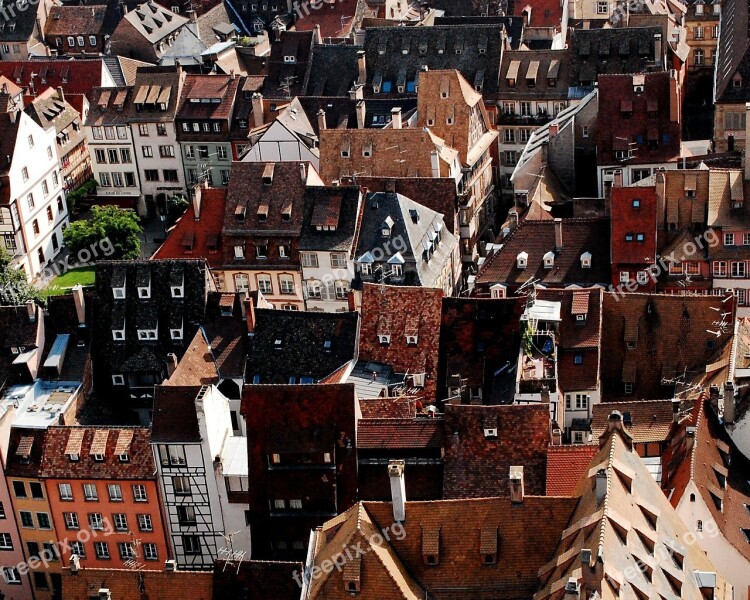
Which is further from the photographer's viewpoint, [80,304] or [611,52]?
[611,52]

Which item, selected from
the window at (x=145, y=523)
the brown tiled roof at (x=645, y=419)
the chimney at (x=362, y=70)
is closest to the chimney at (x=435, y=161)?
the chimney at (x=362, y=70)

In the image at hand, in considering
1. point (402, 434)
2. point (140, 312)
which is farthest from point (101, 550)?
point (402, 434)

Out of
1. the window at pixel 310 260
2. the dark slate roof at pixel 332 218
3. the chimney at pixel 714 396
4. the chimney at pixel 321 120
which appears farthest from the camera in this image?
the chimney at pixel 321 120

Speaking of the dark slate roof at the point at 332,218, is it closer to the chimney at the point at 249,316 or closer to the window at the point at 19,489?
the chimney at the point at 249,316

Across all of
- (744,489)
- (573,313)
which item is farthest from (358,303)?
(744,489)

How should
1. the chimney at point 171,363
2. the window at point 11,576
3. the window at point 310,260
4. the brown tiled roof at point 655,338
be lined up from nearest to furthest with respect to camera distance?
the window at point 11,576 → the brown tiled roof at point 655,338 → the chimney at point 171,363 → the window at point 310,260

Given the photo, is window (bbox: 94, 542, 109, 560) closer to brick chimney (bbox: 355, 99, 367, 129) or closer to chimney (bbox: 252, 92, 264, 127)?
brick chimney (bbox: 355, 99, 367, 129)

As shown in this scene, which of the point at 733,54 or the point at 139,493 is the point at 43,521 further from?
the point at 733,54
